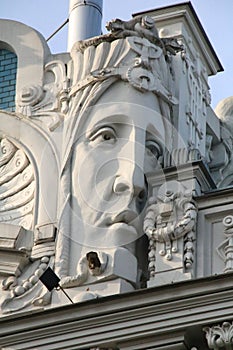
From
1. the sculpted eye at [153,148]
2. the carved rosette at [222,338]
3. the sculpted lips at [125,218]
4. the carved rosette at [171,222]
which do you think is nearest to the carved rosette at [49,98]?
the sculpted eye at [153,148]

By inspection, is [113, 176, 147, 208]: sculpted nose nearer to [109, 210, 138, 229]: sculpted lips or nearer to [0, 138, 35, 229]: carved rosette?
[109, 210, 138, 229]: sculpted lips

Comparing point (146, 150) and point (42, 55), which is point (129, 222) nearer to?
point (146, 150)

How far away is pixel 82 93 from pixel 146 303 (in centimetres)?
287

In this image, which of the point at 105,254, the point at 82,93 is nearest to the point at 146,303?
the point at 105,254

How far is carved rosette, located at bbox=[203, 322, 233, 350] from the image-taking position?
21562 millimetres

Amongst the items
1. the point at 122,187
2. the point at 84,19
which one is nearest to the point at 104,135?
the point at 122,187

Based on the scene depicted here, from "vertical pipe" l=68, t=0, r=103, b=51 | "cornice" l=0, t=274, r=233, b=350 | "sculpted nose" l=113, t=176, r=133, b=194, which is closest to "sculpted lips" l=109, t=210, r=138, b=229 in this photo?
"sculpted nose" l=113, t=176, r=133, b=194

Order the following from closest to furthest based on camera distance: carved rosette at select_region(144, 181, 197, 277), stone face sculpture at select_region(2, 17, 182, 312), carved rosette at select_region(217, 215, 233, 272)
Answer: carved rosette at select_region(217, 215, 233, 272)
carved rosette at select_region(144, 181, 197, 277)
stone face sculpture at select_region(2, 17, 182, 312)

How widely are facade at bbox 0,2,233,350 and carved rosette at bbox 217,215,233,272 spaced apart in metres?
0.02

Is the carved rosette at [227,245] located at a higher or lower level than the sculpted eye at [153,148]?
lower

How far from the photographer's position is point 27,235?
76.9 ft

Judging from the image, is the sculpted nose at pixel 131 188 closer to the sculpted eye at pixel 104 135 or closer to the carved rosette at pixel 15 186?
the sculpted eye at pixel 104 135

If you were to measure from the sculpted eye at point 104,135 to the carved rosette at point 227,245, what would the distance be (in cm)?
172

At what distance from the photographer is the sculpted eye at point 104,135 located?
2362cm
